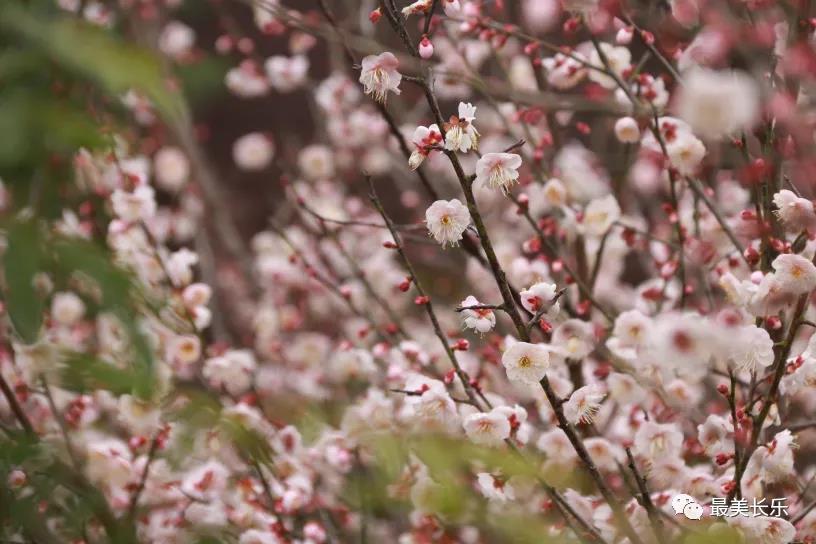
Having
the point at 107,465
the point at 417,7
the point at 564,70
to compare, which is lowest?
the point at 107,465

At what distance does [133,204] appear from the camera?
232cm

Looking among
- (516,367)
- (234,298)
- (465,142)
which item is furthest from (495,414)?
(234,298)

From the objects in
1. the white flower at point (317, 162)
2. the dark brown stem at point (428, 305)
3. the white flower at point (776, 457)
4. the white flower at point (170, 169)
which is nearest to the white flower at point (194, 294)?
the dark brown stem at point (428, 305)

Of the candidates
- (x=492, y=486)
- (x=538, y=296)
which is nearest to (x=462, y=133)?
(x=538, y=296)

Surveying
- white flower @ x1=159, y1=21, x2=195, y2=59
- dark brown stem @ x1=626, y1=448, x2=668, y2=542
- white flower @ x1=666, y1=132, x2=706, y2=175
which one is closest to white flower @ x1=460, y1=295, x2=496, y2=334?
dark brown stem @ x1=626, y1=448, x2=668, y2=542

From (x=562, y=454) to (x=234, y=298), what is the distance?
10.7 feet

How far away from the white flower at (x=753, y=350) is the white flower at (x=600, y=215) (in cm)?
71

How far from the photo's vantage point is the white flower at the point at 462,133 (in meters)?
1.47

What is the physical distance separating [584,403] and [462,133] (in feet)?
1.84

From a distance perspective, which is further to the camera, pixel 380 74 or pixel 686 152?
pixel 686 152

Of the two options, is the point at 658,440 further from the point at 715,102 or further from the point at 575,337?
the point at 715,102

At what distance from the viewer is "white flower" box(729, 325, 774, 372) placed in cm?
151

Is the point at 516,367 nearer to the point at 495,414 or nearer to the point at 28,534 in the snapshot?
the point at 495,414

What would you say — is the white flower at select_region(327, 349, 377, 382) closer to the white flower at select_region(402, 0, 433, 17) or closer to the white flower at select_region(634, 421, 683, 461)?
the white flower at select_region(634, 421, 683, 461)
